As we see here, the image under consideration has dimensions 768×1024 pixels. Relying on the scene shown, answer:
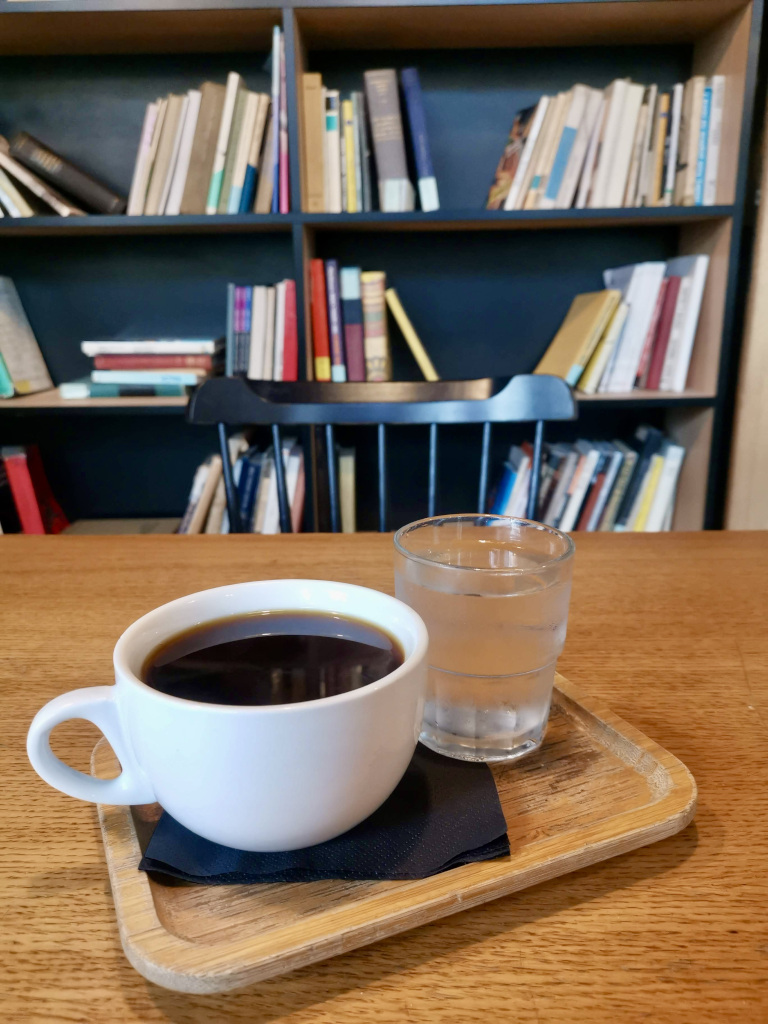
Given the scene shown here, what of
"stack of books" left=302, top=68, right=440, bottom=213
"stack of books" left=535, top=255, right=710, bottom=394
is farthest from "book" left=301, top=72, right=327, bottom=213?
"stack of books" left=535, top=255, right=710, bottom=394

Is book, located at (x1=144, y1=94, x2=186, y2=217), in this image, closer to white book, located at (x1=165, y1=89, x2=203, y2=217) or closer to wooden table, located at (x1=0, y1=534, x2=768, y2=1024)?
white book, located at (x1=165, y1=89, x2=203, y2=217)

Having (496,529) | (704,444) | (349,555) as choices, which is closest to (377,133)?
(704,444)

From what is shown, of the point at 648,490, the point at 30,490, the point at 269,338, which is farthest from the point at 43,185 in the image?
the point at 648,490

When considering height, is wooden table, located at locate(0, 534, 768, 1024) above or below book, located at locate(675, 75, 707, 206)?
below

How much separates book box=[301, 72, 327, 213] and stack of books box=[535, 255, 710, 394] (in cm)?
65

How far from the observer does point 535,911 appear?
0.95ft

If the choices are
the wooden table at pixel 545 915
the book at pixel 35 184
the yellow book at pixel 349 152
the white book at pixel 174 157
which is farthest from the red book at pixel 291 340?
Result: the wooden table at pixel 545 915

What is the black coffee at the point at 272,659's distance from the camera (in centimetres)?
31

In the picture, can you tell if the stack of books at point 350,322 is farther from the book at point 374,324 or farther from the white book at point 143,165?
the white book at point 143,165

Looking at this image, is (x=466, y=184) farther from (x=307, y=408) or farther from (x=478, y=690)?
(x=478, y=690)

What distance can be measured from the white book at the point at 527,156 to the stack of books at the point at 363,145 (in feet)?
0.56

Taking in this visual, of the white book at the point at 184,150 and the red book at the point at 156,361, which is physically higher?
the white book at the point at 184,150

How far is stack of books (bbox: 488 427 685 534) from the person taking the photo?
1.67 meters

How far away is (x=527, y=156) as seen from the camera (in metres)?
1.54
